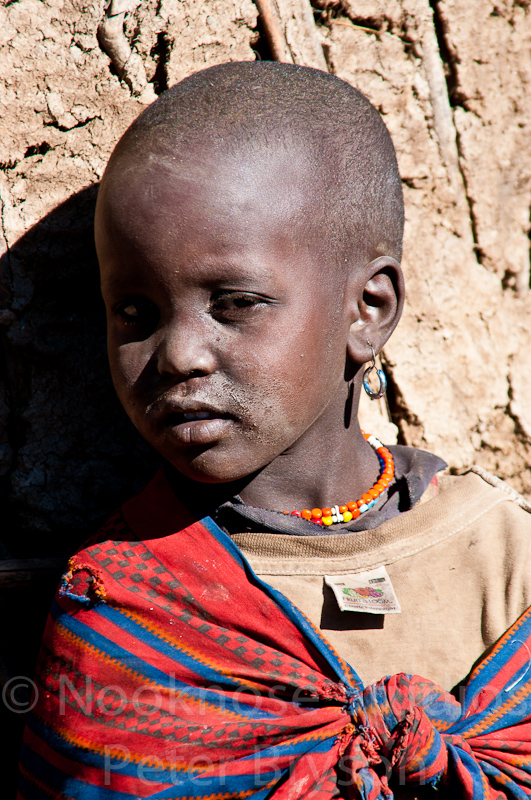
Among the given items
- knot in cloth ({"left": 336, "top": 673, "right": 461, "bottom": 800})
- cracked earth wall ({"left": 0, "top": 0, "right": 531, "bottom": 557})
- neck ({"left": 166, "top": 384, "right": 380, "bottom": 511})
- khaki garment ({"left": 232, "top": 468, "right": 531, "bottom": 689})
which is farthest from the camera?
cracked earth wall ({"left": 0, "top": 0, "right": 531, "bottom": 557})

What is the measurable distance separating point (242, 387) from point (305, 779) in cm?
82

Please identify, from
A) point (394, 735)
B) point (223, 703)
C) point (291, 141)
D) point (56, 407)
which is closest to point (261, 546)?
point (223, 703)

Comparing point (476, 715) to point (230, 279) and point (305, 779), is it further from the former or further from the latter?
point (230, 279)

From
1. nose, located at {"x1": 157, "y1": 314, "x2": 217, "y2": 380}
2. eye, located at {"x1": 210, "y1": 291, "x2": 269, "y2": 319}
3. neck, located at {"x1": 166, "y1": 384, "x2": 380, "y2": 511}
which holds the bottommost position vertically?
neck, located at {"x1": 166, "y1": 384, "x2": 380, "y2": 511}

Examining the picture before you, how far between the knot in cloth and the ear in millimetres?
768

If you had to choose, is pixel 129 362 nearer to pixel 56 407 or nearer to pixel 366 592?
pixel 56 407

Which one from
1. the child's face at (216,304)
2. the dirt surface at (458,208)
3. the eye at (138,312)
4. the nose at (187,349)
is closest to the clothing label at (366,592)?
the child's face at (216,304)

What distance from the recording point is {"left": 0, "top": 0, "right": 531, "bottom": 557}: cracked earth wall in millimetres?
2082

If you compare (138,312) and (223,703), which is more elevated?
(138,312)

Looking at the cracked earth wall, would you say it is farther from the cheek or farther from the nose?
the nose

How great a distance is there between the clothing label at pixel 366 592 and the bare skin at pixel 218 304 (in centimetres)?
37

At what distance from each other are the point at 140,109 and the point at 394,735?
1.81 m

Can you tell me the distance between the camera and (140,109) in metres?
2.13

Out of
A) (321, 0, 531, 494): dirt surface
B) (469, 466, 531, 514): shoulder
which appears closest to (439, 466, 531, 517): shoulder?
(469, 466, 531, 514): shoulder
